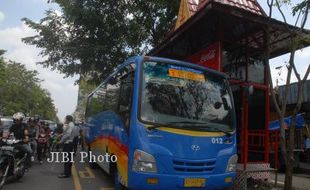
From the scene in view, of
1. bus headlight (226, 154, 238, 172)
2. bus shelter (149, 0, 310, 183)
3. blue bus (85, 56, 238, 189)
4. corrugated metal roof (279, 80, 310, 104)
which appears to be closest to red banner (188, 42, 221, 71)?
bus shelter (149, 0, 310, 183)

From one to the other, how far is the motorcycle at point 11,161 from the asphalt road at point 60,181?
0.99 ft

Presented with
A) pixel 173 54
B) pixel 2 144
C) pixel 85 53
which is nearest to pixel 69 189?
pixel 2 144

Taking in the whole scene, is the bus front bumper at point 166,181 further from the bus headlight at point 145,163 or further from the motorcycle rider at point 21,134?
the motorcycle rider at point 21,134

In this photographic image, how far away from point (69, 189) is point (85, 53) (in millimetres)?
10991

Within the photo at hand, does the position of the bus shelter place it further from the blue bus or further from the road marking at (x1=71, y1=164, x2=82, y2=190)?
the road marking at (x1=71, y1=164, x2=82, y2=190)

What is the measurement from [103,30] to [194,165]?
45.8 feet

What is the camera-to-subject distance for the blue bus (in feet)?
24.3

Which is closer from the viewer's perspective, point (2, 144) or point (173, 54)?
point (2, 144)

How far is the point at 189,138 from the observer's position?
7621 mm

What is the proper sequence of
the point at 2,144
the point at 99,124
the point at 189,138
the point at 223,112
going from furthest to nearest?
the point at 99,124 < the point at 2,144 < the point at 223,112 < the point at 189,138

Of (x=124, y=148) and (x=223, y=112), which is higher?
(x=223, y=112)

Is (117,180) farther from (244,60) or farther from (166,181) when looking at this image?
(244,60)

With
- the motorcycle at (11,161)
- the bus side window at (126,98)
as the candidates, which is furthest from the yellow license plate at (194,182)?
the motorcycle at (11,161)

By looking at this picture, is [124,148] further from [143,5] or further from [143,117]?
[143,5]
